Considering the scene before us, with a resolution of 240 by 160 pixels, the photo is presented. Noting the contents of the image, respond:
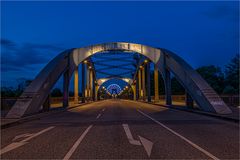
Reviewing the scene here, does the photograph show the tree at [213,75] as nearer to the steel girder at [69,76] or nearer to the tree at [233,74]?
the tree at [233,74]

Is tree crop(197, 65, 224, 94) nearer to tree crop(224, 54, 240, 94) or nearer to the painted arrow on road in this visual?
tree crop(224, 54, 240, 94)

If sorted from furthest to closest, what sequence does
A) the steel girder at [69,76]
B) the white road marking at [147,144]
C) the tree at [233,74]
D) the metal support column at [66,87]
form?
the tree at [233,74], the metal support column at [66,87], the steel girder at [69,76], the white road marking at [147,144]

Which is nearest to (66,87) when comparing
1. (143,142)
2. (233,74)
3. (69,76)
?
(69,76)

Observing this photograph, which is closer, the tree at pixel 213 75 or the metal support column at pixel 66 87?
the metal support column at pixel 66 87

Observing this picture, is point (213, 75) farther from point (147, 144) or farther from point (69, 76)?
point (147, 144)

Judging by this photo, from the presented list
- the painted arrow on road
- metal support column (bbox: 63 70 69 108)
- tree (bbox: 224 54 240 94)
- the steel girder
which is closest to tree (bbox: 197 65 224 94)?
tree (bbox: 224 54 240 94)

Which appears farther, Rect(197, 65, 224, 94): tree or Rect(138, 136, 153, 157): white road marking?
Rect(197, 65, 224, 94): tree

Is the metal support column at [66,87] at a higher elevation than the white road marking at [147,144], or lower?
higher

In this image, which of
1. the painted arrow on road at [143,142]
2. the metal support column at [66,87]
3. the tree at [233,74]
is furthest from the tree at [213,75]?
the painted arrow on road at [143,142]

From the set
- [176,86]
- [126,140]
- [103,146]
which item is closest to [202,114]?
[126,140]

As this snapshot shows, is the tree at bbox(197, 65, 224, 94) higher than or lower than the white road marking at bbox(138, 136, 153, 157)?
higher

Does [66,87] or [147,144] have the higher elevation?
[66,87]

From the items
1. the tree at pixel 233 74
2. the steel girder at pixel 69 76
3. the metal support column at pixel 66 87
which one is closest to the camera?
the steel girder at pixel 69 76

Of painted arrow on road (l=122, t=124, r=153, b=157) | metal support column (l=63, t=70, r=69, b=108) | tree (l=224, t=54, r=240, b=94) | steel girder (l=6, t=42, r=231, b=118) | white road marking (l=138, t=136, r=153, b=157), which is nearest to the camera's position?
white road marking (l=138, t=136, r=153, b=157)
